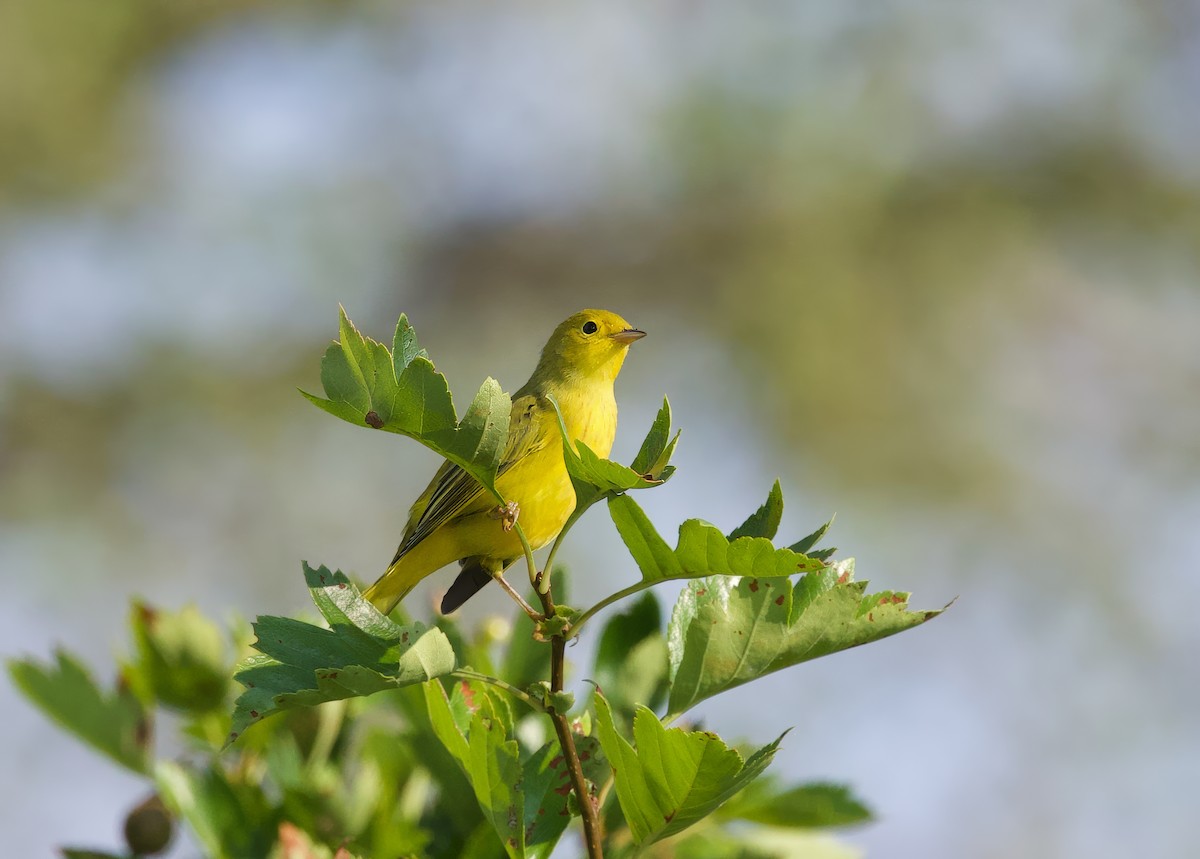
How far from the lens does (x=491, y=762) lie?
1.32 m

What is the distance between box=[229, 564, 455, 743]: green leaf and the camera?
1154 mm

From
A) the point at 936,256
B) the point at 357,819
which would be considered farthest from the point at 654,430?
the point at 936,256

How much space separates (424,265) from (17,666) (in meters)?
9.51

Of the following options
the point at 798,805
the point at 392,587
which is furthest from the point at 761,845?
the point at 392,587

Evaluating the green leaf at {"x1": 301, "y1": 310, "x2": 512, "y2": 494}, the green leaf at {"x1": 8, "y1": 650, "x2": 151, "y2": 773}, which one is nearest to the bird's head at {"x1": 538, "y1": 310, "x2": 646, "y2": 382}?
the green leaf at {"x1": 8, "y1": 650, "x2": 151, "y2": 773}

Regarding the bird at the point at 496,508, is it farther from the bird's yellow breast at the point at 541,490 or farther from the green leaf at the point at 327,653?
the green leaf at the point at 327,653

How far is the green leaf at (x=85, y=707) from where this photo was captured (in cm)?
192

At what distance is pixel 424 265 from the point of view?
11211 mm

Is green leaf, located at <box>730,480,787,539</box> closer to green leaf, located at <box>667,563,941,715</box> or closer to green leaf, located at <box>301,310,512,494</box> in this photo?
green leaf, located at <box>667,563,941,715</box>

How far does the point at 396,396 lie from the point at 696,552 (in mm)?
331

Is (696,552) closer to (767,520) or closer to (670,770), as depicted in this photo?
(767,520)

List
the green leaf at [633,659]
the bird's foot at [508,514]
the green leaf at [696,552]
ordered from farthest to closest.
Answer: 1. the green leaf at [633,659]
2. the bird's foot at [508,514]
3. the green leaf at [696,552]

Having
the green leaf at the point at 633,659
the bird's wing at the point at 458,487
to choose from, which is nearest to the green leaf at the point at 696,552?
the green leaf at the point at 633,659

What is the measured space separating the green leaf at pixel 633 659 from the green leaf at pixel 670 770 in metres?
0.40
